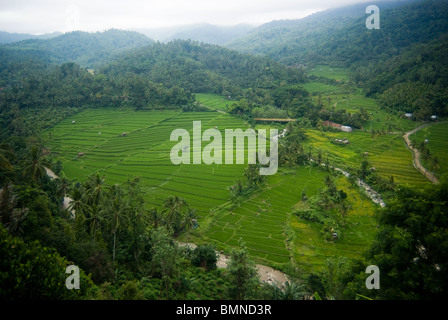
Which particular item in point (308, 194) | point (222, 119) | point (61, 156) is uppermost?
point (222, 119)

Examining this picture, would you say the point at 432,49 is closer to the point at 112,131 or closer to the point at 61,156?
the point at 112,131

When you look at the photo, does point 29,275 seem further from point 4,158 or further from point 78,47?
point 78,47

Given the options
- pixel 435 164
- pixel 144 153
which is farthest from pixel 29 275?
pixel 435 164

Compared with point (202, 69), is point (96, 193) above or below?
below

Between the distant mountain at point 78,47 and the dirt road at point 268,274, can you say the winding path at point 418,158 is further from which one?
the distant mountain at point 78,47

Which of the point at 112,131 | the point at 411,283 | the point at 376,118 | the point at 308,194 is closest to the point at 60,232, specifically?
the point at 411,283

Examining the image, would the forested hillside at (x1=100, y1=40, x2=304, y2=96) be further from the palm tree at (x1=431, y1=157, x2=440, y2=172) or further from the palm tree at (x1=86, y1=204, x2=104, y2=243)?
the palm tree at (x1=86, y1=204, x2=104, y2=243)
